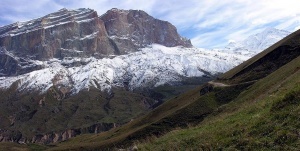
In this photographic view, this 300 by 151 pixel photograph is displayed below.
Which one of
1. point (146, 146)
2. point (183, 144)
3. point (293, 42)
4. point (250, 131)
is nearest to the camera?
point (250, 131)

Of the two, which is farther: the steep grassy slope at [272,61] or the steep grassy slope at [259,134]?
the steep grassy slope at [272,61]

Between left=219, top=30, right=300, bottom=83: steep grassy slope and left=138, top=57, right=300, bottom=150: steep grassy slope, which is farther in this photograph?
left=219, top=30, right=300, bottom=83: steep grassy slope

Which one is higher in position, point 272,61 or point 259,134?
point 272,61

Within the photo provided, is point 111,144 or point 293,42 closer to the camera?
point 293,42

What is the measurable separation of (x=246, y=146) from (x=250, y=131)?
177cm

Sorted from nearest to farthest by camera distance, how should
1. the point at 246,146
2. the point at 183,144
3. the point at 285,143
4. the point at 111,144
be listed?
the point at 285,143, the point at 246,146, the point at 183,144, the point at 111,144

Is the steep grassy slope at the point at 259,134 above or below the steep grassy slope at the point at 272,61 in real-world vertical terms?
below

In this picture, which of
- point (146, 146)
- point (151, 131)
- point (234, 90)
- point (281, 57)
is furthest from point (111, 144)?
point (146, 146)

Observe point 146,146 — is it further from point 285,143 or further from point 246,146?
point 285,143

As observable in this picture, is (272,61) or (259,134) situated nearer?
(259,134)

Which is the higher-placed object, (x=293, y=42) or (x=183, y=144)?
(x=293, y=42)

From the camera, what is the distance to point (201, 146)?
71.5 ft

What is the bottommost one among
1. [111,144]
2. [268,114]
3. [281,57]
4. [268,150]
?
[111,144]

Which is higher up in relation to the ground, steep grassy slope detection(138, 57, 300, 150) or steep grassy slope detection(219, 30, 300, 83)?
steep grassy slope detection(219, 30, 300, 83)
